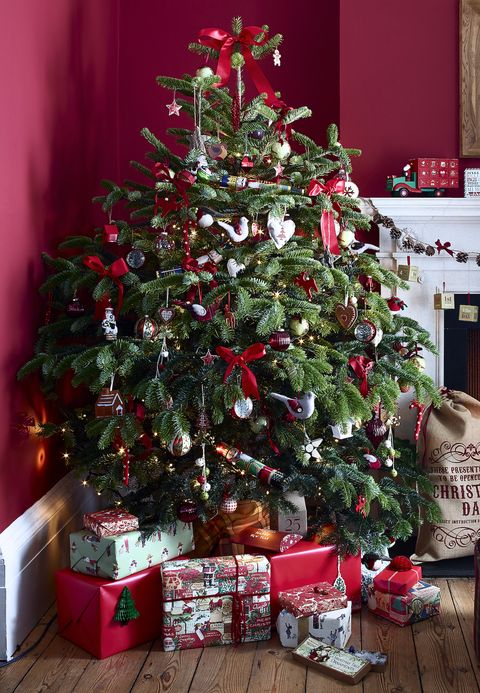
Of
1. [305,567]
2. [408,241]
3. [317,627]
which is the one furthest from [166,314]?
[408,241]

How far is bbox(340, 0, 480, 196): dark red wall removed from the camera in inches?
148

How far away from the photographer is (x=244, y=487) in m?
2.93

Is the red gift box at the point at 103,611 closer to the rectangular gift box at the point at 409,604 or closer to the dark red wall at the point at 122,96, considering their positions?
the dark red wall at the point at 122,96

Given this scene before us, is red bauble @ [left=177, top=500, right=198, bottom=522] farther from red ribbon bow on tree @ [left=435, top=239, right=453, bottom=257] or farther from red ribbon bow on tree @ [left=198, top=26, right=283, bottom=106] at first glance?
red ribbon bow on tree @ [left=435, top=239, right=453, bottom=257]

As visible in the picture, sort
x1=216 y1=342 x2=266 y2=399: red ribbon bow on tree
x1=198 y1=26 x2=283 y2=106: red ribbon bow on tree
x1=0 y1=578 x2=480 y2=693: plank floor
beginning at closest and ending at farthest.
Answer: x1=0 y1=578 x2=480 y2=693: plank floor, x1=216 y1=342 x2=266 y2=399: red ribbon bow on tree, x1=198 y1=26 x2=283 y2=106: red ribbon bow on tree

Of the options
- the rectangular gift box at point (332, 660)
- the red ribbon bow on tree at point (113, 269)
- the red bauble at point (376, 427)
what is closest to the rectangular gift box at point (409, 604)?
the rectangular gift box at point (332, 660)

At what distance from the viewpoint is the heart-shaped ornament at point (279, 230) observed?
110 inches

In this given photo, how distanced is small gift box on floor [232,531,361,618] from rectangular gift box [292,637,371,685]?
24 cm

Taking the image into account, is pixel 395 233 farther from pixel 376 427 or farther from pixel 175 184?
pixel 175 184

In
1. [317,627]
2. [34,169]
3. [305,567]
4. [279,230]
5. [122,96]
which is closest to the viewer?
[317,627]

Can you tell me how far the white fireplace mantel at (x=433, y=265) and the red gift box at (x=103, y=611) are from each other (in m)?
1.49

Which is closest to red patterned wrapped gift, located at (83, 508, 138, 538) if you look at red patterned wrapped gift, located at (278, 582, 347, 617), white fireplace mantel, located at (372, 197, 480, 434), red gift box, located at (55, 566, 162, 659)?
red gift box, located at (55, 566, 162, 659)

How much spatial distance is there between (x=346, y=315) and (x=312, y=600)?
96 cm

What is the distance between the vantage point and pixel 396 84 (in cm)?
378
